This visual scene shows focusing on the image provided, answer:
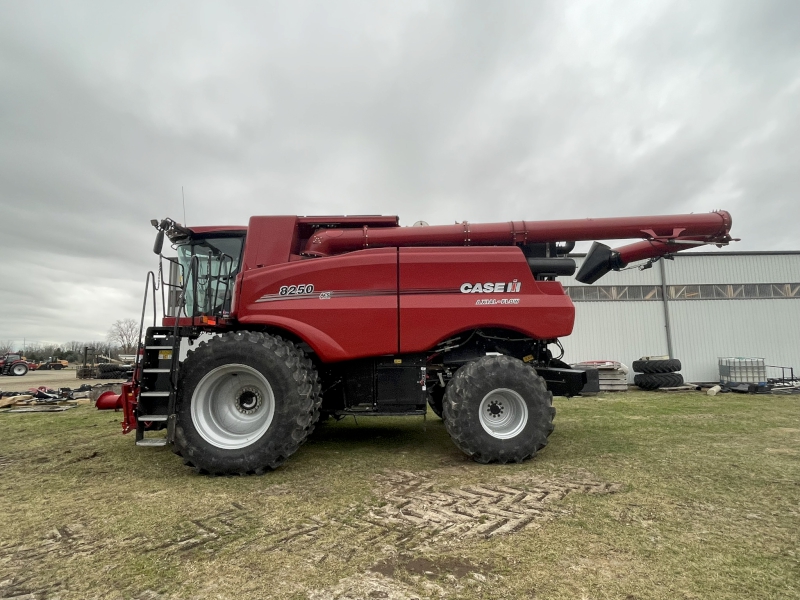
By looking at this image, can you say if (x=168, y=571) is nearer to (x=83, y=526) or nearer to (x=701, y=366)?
(x=83, y=526)

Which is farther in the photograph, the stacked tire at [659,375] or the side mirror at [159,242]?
the stacked tire at [659,375]

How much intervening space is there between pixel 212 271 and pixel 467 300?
335cm

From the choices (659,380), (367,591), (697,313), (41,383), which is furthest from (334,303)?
(41,383)

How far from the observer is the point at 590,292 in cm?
1827

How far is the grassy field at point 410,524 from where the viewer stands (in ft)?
8.38

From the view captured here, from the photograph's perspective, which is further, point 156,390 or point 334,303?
point 334,303

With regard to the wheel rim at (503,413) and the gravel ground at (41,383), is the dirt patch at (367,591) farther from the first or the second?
the gravel ground at (41,383)

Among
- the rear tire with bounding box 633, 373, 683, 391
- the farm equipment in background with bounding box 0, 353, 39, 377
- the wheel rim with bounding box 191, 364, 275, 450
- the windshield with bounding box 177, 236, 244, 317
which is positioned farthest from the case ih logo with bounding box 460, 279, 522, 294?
the farm equipment in background with bounding box 0, 353, 39, 377

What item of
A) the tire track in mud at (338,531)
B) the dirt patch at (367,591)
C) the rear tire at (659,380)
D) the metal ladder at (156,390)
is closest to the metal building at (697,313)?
the rear tire at (659,380)

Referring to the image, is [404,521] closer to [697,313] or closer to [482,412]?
[482,412]

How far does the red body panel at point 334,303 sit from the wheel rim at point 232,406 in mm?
664

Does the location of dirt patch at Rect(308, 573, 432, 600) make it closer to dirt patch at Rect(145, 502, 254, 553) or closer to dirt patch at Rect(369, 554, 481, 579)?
dirt patch at Rect(369, 554, 481, 579)

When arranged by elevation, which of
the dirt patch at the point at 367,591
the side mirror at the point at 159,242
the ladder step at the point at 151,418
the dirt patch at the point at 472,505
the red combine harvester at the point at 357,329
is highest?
the side mirror at the point at 159,242

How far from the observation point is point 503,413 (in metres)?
5.32
